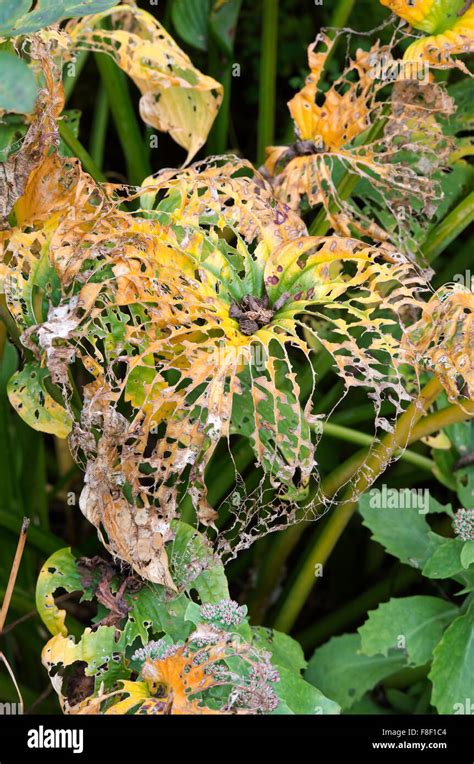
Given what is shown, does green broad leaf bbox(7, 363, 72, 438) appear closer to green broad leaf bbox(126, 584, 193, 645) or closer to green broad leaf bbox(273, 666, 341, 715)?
green broad leaf bbox(126, 584, 193, 645)

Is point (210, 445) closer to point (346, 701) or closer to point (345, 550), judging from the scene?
point (346, 701)

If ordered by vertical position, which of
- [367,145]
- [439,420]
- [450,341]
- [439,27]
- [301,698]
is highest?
[439,27]

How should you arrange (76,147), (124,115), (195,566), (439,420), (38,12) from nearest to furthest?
(38,12)
(195,566)
(439,420)
(76,147)
(124,115)

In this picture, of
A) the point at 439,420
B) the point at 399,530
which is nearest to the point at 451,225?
the point at 439,420

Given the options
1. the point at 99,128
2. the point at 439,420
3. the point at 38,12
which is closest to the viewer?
the point at 38,12

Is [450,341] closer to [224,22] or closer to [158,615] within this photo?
[158,615]

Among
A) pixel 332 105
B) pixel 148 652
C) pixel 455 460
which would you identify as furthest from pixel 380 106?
pixel 148 652

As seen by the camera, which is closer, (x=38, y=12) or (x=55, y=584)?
(x=38, y=12)
